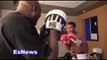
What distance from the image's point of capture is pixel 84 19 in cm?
574

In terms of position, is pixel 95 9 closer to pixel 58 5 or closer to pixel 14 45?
pixel 58 5

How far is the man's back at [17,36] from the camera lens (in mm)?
812

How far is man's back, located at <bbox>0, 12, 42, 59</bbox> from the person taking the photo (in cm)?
81

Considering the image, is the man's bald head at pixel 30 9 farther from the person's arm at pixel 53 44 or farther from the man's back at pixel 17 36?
the person's arm at pixel 53 44

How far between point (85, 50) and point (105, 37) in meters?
1.72

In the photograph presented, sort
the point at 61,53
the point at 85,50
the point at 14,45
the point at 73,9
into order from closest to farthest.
→ 1. the point at 14,45
2. the point at 85,50
3. the point at 73,9
4. the point at 61,53

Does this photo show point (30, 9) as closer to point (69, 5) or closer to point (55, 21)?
point (55, 21)

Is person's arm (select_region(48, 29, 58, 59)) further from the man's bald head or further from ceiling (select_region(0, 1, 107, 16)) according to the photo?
ceiling (select_region(0, 1, 107, 16))

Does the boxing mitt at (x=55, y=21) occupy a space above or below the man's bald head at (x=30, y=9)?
below

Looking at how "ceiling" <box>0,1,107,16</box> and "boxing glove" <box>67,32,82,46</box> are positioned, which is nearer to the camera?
"boxing glove" <box>67,32,82,46</box>

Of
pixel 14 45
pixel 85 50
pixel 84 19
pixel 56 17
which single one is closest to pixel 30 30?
pixel 14 45

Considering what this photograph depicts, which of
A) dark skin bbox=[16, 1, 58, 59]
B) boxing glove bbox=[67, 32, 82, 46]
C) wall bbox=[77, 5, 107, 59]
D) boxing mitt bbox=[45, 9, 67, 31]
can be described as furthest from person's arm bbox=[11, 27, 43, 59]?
wall bbox=[77, 5, 107, 59]

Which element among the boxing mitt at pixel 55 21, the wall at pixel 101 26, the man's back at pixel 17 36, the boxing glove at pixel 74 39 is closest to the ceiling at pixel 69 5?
the wall at pixel 101 26

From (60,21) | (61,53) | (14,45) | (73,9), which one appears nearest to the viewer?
(14,45)
